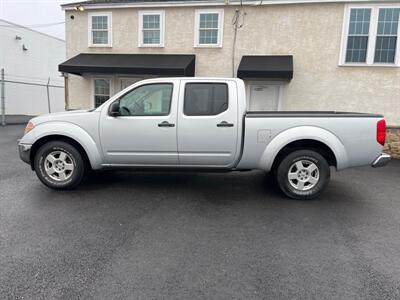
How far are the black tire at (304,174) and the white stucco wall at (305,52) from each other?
6311mm

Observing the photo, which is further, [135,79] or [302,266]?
[135,79]

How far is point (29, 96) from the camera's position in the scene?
22141mm

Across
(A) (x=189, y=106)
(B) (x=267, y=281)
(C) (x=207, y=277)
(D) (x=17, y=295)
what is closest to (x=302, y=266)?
(B) (x=267, y=281)

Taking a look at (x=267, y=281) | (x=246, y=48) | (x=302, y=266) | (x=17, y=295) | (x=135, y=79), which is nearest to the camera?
(x=17, y=295)

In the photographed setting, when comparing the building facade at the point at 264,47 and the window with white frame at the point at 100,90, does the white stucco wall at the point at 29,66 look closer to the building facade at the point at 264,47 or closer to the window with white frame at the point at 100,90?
the building facade at the point at 264,47

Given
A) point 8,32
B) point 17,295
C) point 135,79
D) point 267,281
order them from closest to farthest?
point 17,295 < point 267,281 < point 135,79 < point 8,32

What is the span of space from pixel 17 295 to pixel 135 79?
10.5 m

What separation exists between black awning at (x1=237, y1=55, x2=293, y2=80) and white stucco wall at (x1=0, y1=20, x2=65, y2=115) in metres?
18.6

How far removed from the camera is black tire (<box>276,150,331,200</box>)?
4.71 m

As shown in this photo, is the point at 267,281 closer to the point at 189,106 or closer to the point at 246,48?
the point at 189,106

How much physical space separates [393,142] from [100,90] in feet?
36.6

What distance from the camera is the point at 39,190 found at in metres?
5.06

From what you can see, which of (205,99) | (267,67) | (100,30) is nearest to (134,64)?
(100,30)

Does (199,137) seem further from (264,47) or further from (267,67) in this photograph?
(264,47)
